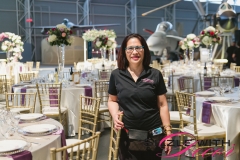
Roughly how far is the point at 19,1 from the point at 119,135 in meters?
19.3

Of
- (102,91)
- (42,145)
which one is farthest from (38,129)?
(102,91)

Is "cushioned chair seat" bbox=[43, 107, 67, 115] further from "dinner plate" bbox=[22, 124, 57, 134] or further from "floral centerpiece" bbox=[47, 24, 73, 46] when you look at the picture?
"dinner plate" bbox=[22, 124, 57, 134]

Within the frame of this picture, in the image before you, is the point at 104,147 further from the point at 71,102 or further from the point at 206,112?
the point at 206,112

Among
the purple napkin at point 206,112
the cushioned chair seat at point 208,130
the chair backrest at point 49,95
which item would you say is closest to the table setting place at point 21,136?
the cushioned chair seat at point 208,130

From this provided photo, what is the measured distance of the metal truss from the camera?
72.0ft

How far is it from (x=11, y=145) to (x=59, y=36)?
3.84 metres

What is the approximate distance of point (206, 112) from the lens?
347cm

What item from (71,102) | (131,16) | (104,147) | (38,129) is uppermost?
(131,16)

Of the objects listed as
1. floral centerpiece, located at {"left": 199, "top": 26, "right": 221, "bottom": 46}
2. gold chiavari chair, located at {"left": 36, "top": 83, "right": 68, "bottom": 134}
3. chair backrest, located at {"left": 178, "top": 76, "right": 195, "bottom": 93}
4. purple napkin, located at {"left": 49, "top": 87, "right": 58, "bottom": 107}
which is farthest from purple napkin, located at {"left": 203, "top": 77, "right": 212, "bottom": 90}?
purple napkin, located at {"left": 49, "top": 87, "right": 58, "bottom": 107}

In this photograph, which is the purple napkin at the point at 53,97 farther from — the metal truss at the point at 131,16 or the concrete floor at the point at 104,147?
the metal truss at the point at 131,16

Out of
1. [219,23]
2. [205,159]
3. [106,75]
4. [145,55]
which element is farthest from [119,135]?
[219,23]

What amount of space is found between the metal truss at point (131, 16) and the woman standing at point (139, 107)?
791 inches

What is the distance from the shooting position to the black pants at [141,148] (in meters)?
1.98

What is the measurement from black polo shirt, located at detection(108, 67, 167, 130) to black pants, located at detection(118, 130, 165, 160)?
76 mm
